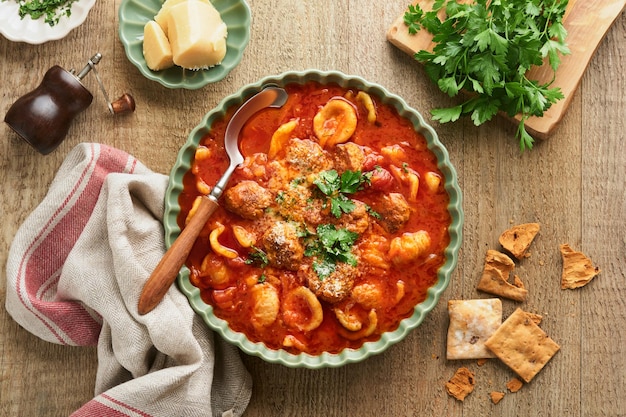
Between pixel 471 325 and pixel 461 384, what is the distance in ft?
1.20

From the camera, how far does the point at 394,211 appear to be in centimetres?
355

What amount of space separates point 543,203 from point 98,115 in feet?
8.94

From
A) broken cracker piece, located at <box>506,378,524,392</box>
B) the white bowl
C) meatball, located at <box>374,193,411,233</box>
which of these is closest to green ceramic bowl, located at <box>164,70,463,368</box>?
meatball, located at <box>374,193,411,233</box>

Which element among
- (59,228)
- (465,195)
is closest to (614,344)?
(465,195)

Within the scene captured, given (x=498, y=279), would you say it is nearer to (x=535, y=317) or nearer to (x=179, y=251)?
(x=535, y=317)

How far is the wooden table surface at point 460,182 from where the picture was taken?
12.8 feet

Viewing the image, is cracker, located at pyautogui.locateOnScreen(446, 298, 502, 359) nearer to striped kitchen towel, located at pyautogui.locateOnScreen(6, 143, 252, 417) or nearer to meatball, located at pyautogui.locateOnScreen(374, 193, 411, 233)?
meatball, located at pyautogui.locateOnScreen(374, 193, 411, 233)

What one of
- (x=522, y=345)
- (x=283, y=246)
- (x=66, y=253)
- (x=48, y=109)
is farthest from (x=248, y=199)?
(x=522, y=345)

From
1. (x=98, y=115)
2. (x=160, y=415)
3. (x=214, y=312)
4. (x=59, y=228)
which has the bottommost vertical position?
(x=160, y=415)

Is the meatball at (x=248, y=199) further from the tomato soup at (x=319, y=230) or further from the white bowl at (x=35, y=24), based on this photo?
the white bowl at (x=35, y=24)

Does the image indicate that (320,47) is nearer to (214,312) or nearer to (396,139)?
(396,139)

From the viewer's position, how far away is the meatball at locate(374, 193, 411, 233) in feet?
11.6

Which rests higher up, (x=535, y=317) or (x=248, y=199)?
(x=248, y=199)

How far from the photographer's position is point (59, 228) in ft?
12.3
